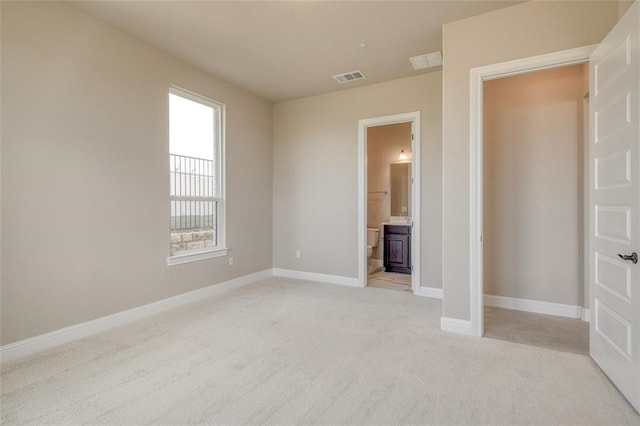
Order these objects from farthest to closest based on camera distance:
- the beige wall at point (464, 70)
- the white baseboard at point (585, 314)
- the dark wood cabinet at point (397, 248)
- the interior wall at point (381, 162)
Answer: the interior wall at point (381, 162)
the dark wood cabinet at point (397, 248)
the white baseboard at point (585, 314)
the beige wall at point (464, 70)

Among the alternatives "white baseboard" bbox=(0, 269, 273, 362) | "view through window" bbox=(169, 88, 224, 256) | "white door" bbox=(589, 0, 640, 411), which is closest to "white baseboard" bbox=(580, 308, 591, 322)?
"white door" bbox=(589, 0, 640, 411)

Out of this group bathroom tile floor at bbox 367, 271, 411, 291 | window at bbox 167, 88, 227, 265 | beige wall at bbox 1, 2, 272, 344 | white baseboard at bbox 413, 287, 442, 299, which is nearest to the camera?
beige wall at bbox 1, 2, 272, 344

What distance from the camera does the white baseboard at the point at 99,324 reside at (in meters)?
2.49

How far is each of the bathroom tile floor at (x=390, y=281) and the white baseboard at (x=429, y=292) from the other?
303 millimetres

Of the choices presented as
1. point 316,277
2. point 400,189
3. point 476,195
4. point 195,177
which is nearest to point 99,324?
point 195,177

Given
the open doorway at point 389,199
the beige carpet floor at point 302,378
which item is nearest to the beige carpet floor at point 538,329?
the beige carpet floor at point 302,378

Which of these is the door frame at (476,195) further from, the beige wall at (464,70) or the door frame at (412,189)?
the door frame at (412,189)

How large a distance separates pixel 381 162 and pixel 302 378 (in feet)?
15.9

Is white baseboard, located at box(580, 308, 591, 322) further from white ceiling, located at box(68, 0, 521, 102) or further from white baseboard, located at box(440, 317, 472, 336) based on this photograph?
white ceiling, located at box(68, 0, 521, 102)

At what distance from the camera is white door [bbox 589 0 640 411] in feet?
5.98

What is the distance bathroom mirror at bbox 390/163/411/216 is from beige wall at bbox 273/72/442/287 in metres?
1.68

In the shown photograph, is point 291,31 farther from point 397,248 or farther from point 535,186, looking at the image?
point 397,248

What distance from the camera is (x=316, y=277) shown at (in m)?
5.12

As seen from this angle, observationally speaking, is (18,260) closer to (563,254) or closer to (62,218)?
(62,218)
